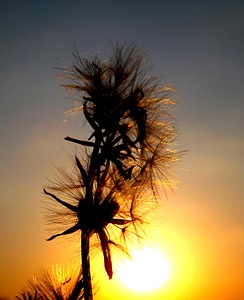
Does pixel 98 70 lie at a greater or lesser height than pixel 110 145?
greater

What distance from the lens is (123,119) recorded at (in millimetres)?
6230

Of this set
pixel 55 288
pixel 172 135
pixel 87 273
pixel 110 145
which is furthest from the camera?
pixel 172 135

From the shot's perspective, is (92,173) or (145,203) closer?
(92,173)

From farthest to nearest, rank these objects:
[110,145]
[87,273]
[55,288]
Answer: [110,145], [55,288], [87,273]

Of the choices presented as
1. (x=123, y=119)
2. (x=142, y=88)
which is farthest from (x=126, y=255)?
(x=142, y=88)

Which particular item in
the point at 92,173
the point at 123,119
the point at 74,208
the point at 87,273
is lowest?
the point at 87,273

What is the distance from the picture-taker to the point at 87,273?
16.4 ft

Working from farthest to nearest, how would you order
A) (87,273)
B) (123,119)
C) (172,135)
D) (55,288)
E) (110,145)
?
1. (172,135)
2. (123,119)
3. (110,145)
4. (55,288)
5. (87,273)

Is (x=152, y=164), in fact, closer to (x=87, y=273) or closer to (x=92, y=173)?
(x=92, y=173)

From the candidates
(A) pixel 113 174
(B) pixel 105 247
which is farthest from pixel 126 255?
(A) pixel 113 174

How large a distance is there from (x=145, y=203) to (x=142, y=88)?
4.97 feet

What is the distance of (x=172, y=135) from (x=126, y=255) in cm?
→ 171

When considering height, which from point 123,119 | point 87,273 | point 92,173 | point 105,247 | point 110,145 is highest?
point 123,119

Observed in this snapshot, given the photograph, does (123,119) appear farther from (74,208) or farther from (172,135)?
(74,208)
